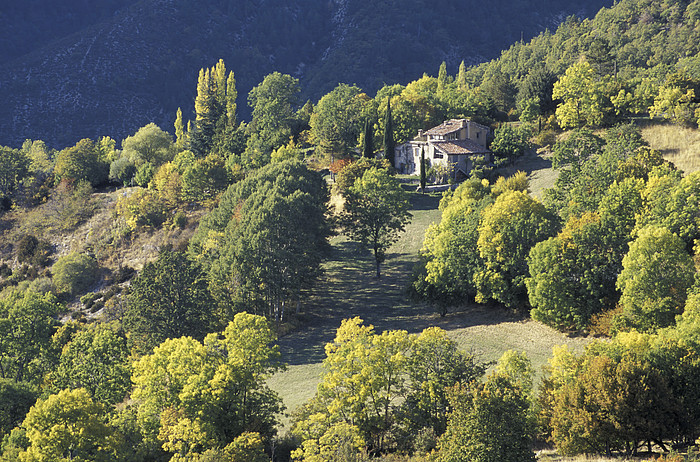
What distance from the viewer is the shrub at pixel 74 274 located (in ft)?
257

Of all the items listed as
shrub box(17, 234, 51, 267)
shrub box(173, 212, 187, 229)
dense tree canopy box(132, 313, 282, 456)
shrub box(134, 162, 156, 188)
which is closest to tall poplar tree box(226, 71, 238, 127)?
shrub box(134, 162, 156, 188)

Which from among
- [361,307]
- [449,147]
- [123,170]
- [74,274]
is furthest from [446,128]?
[74,274]

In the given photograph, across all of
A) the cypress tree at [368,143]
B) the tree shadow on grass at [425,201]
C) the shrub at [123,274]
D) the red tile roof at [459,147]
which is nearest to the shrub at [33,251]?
the shrub at [123,274]

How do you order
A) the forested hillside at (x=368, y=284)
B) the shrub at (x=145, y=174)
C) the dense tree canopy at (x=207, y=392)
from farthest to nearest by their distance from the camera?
1. the shrub at (x=145, y=174)
2. the dense tree canopy at (x=207, y=392)
3. the forested hillside at (x=368, y=284)

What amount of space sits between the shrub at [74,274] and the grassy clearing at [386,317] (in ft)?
103

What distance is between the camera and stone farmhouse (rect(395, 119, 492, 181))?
79.4 meters

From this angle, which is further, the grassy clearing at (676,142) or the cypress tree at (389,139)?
the cypress tree at (389,139)

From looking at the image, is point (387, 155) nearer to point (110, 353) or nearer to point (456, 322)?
point (456, 322)

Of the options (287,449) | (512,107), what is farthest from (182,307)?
(512,107)

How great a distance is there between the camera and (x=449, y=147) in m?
80.2

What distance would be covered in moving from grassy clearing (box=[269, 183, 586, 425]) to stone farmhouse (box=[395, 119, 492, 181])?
6180 mm

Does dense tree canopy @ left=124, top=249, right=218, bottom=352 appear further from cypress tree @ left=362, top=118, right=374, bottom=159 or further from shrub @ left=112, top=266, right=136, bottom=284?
cypress tree @ left=362, top=118, right=374, bottom=159

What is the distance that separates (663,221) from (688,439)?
67.8 ft

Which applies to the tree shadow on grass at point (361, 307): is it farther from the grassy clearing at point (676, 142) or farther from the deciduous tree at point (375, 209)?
the grassy clearing at point (676, 142)
